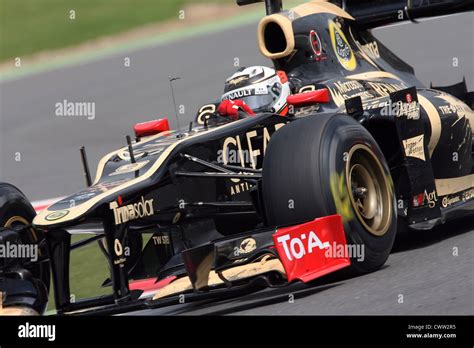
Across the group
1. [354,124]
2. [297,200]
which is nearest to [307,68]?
[354,124]

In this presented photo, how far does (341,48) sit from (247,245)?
2996 millimetres

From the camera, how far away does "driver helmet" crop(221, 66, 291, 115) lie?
28.6 feet

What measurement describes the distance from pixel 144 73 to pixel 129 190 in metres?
11.8

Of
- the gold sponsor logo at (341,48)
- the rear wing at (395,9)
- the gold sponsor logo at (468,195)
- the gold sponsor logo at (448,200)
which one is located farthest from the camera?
the rear wing at (395,9)

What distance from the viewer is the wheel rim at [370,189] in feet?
25.3

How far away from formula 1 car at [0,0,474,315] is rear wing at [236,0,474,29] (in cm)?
11

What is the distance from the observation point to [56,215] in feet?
23.3

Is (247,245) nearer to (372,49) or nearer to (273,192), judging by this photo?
(273,192)

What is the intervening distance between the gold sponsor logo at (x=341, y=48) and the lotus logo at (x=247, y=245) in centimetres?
280

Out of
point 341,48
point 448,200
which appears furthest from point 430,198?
point 341,48

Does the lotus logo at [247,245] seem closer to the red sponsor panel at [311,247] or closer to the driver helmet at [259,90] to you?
the red sponsor panel at [311,247]

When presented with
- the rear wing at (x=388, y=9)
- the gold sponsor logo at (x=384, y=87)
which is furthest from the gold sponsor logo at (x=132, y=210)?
the rear wing at (x=388, y=9)

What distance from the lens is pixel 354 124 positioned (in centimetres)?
776

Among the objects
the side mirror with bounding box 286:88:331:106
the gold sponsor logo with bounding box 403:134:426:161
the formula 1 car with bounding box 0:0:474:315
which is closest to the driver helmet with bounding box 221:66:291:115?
the formula 1 car with bounding box 0:0:474:315
